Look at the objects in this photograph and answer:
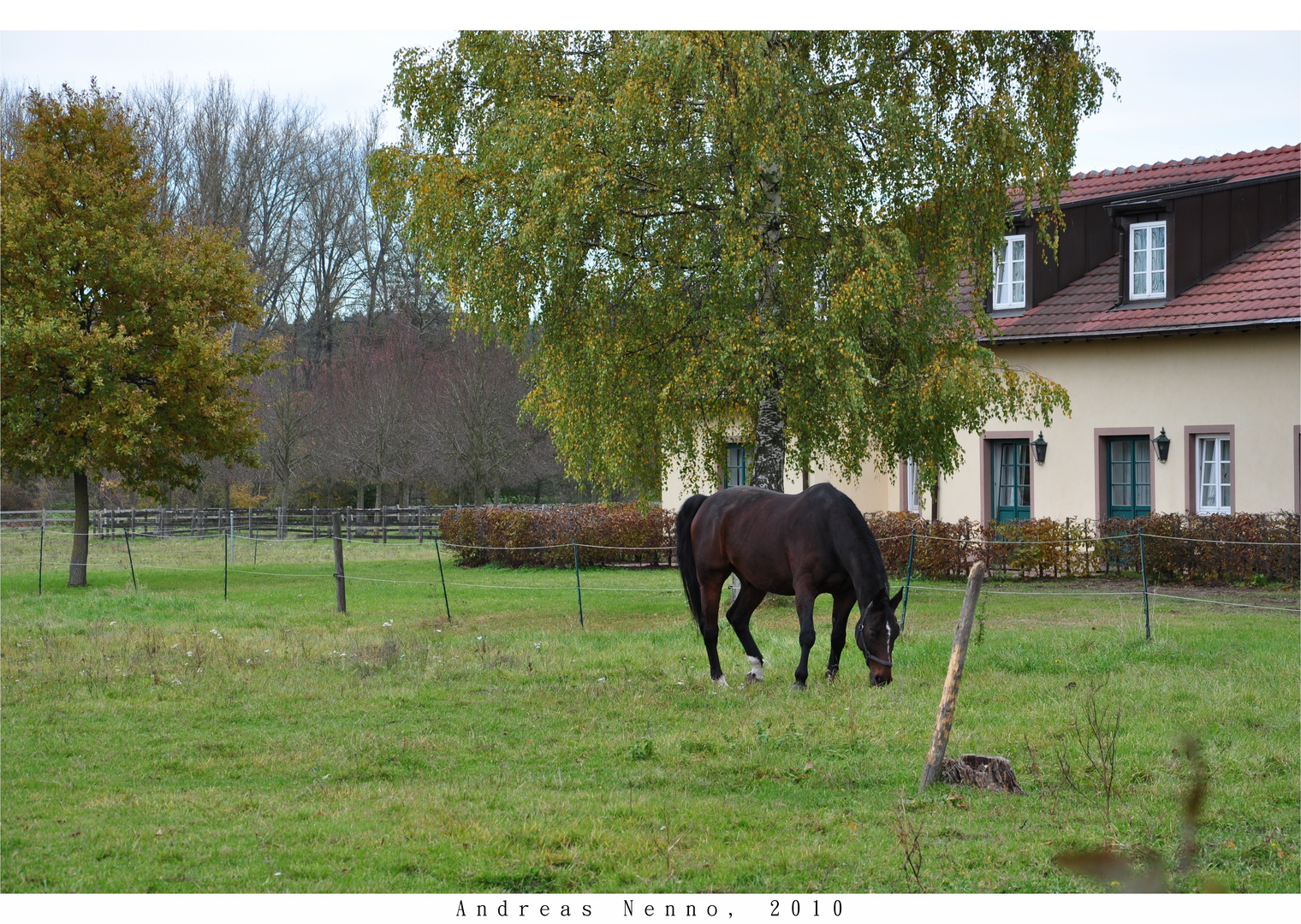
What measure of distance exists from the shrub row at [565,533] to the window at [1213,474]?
9.68m

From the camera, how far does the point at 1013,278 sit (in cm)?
2189

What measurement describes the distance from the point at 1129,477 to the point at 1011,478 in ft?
7.28

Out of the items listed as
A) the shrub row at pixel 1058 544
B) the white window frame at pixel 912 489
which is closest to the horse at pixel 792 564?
the shrub row at pixel 1058 544

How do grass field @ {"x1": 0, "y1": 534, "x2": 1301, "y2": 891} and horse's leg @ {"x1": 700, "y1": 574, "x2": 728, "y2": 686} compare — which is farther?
horse's leg @ {"x1": 700, "y1": 574, "x2": 728, "y2": 686}

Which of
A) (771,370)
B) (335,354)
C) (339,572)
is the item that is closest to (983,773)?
(771,370)

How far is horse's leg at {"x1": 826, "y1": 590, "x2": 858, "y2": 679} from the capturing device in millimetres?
9742

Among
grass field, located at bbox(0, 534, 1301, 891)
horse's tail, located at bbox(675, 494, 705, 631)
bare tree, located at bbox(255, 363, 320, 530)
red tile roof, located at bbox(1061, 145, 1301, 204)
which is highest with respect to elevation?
red tile roof, located at bbox(1061, 145, 1301, 204)

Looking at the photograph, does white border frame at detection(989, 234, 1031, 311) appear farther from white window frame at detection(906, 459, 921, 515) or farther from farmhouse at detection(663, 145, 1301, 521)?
white window frame at detection(906, 459, 921, 515)

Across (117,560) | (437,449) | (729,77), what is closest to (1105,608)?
(729,77)

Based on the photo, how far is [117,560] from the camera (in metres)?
28.6

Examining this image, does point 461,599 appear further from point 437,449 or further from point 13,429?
point 437,449

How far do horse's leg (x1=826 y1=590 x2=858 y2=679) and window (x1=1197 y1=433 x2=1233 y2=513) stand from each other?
1148cm

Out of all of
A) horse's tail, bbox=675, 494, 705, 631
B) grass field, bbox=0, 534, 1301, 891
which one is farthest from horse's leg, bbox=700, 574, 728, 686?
grass field, bbox=0, 534, 1301, 891

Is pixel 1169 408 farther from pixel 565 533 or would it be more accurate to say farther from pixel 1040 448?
pixel 565 533
